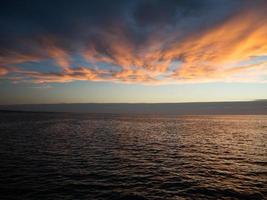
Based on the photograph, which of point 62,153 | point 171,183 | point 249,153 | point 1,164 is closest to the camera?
point 171,183

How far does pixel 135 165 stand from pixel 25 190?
13.7 meters

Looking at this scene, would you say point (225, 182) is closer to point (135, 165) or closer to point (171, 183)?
point (171, 183)

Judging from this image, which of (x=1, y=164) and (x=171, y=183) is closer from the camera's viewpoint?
(x=171, y=183)

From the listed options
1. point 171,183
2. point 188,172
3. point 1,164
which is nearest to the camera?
point 171,183

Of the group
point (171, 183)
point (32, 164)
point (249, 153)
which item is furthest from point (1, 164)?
point (249, 153)

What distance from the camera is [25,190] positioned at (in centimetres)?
1906

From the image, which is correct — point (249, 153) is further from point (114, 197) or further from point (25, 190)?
point (25, 190)

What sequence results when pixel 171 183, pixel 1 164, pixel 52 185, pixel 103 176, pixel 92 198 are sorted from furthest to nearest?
pixel 1 164 < pixel 103 176 < pixel 171 183 < pixel 52 185 < pixel 92 198

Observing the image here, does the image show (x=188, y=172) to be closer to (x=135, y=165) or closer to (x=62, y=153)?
(x=135, y=165)

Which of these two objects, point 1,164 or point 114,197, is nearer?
point 114,197

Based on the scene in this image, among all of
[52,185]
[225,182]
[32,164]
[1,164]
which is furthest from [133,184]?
[1,164]

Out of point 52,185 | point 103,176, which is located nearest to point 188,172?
point 103,176

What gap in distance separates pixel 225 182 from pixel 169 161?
33.3 feet

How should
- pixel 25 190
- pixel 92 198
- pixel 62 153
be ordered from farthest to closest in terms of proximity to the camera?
pixel 62 153
pixel 25 190
pixel 92 198
